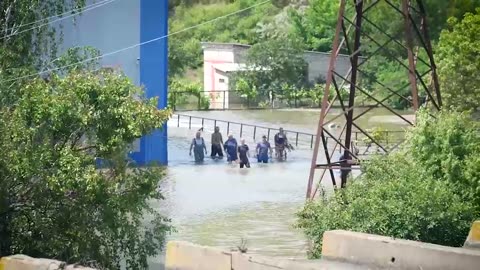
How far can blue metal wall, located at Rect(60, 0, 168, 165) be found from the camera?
3412cm

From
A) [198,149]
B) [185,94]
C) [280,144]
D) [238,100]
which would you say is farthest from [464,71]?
[238,100]

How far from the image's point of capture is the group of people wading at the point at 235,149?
1482 inches

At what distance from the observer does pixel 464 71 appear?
3778 cm

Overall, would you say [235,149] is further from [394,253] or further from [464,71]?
[394,253]

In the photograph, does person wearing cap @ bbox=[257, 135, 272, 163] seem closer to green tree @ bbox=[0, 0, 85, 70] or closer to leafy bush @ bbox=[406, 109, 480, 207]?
green tree @ bbox=[0, 0, 85, 70]

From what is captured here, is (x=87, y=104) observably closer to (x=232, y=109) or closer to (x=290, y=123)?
(x=290, y=123)

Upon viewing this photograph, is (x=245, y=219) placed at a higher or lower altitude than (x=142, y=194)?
lower

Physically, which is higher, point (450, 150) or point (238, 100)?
point (450, 150)

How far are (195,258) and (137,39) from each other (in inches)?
966

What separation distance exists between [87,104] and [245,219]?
9929 millimetres

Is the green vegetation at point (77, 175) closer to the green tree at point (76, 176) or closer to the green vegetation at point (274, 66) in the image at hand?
the green tree at point (76, 176)

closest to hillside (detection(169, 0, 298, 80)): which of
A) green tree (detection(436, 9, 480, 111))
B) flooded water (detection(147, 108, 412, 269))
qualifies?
flooded water (detection(147, 108, 412, 269))

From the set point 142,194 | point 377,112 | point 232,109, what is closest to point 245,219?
point 142,194

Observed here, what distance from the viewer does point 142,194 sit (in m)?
16.4
